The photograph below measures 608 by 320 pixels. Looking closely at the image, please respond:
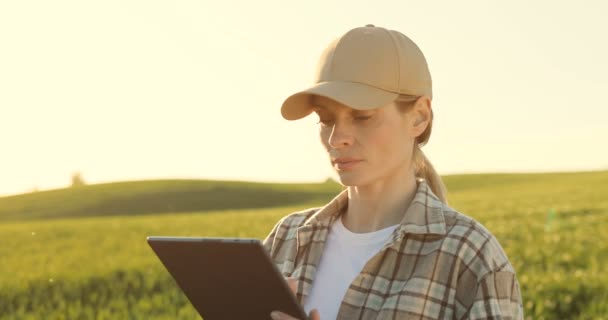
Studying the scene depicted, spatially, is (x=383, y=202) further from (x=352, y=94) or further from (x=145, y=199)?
(x=145, y=199)

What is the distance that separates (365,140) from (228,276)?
2.35 ft

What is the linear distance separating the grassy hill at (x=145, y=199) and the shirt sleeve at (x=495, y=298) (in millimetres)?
40259

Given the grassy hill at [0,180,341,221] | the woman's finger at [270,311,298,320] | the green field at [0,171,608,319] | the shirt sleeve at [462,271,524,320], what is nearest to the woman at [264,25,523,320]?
the shirt sleeve at [462,271,524,320]

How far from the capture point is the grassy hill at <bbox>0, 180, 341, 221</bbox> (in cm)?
4322

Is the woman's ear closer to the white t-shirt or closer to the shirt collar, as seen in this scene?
the shirt collar

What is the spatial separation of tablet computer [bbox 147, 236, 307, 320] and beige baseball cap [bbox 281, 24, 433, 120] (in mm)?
712

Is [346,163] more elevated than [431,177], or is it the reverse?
[346,163]

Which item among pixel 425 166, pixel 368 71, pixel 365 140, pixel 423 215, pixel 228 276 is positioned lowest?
pixel 228 276

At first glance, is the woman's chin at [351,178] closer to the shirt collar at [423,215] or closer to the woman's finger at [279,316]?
the shirt collar at [423,215]

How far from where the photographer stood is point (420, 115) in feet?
10.7

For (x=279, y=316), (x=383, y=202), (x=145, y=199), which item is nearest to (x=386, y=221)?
(x=383, y=202)

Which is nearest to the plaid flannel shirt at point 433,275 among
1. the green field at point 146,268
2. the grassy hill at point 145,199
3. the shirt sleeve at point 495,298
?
the shirt sleeve at point 495,298

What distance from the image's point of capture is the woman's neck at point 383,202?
3.26m

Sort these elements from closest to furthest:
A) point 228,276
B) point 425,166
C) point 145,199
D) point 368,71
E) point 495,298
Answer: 1. point 228,276
2. point 495,298
3. point 368,71
4. point 425,166
5. point 145,199
